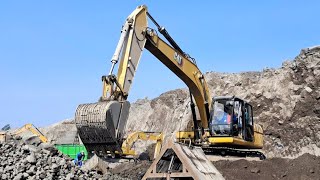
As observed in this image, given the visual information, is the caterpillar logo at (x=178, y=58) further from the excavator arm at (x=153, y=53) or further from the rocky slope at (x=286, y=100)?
the rocky slope at (x=286, y=100)

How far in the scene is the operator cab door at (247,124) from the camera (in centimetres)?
1473

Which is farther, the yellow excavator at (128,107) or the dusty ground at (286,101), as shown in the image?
the dusty ground at (286,101)

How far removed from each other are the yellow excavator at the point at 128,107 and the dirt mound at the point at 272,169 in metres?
0.79

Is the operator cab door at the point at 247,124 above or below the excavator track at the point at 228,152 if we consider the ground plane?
above

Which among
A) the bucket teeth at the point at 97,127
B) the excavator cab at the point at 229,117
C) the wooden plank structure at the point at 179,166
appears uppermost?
the excavator cab at the point at 229,117

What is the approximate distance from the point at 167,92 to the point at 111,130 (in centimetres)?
2776

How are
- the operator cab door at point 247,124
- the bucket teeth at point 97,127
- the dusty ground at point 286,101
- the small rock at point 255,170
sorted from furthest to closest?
the dusty ground at point 286,101, the operator cab door at point 247,124, the small rock at point 255,170, the bucket teeth at point 97,127

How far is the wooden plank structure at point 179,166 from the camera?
582cm

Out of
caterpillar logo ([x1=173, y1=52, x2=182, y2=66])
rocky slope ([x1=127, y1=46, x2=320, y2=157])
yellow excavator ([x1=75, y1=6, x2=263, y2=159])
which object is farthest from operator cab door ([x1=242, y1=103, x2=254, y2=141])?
rocky slope ([x1=127, y1=46, x2=320, y2=157])

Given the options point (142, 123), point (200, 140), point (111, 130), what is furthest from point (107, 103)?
point (142, 123)

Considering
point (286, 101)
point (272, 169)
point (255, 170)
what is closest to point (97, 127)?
point (255, 170)

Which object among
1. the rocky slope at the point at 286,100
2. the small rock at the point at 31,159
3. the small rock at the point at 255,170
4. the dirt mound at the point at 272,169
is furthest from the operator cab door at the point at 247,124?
the rocky slope at the point at 286,100

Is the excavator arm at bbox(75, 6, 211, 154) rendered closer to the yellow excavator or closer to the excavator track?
the yellow excavator

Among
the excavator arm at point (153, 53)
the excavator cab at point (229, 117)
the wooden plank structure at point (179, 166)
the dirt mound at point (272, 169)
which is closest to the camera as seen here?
the wooden plank structure at point (179, 166)
